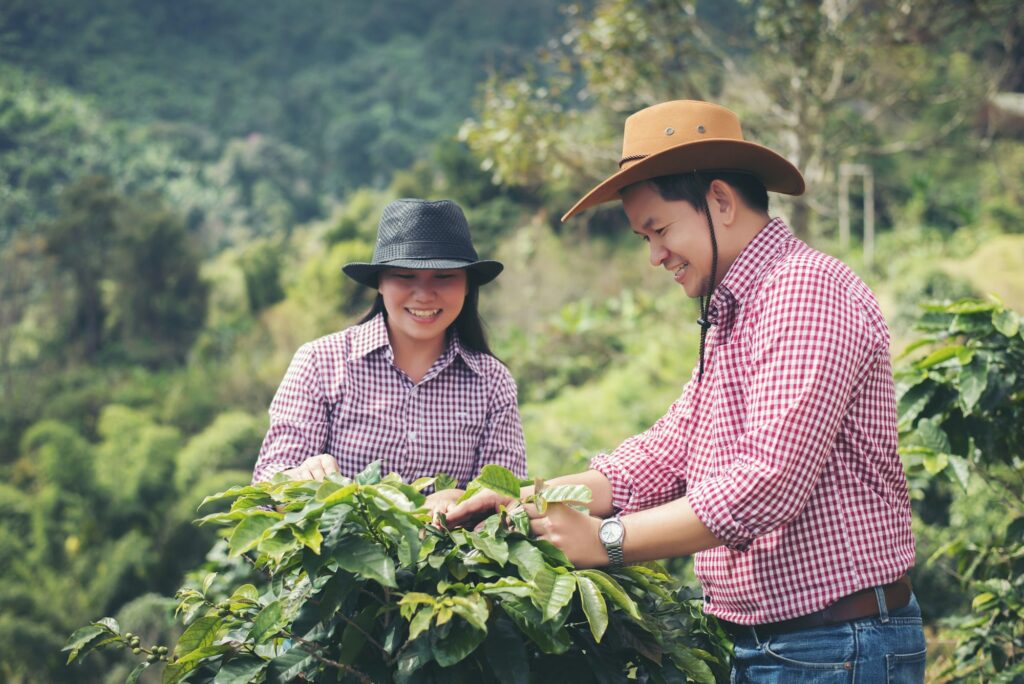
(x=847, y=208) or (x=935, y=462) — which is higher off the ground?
(x=847, y=208)

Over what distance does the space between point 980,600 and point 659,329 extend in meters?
11.2

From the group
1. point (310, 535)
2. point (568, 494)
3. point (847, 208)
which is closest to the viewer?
point (310, 535)

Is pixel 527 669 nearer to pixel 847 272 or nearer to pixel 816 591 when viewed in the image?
pixel 816 591

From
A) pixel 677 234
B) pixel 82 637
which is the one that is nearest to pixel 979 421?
pixel 677 234

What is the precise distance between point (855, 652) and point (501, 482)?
718mm

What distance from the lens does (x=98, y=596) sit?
10.1 m

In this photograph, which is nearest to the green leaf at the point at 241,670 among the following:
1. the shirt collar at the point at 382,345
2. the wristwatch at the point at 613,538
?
the wristwatch at the point at 613,538

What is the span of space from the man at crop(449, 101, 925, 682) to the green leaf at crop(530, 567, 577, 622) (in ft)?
0.42

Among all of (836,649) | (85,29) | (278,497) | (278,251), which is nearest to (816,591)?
(836,649)

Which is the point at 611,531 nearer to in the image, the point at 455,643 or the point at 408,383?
the point at 455,643

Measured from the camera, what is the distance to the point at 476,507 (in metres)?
1.84

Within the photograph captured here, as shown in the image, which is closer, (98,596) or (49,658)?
(49,658)

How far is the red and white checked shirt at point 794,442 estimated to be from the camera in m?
1.59

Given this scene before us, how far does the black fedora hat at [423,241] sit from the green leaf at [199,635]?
1023mm
